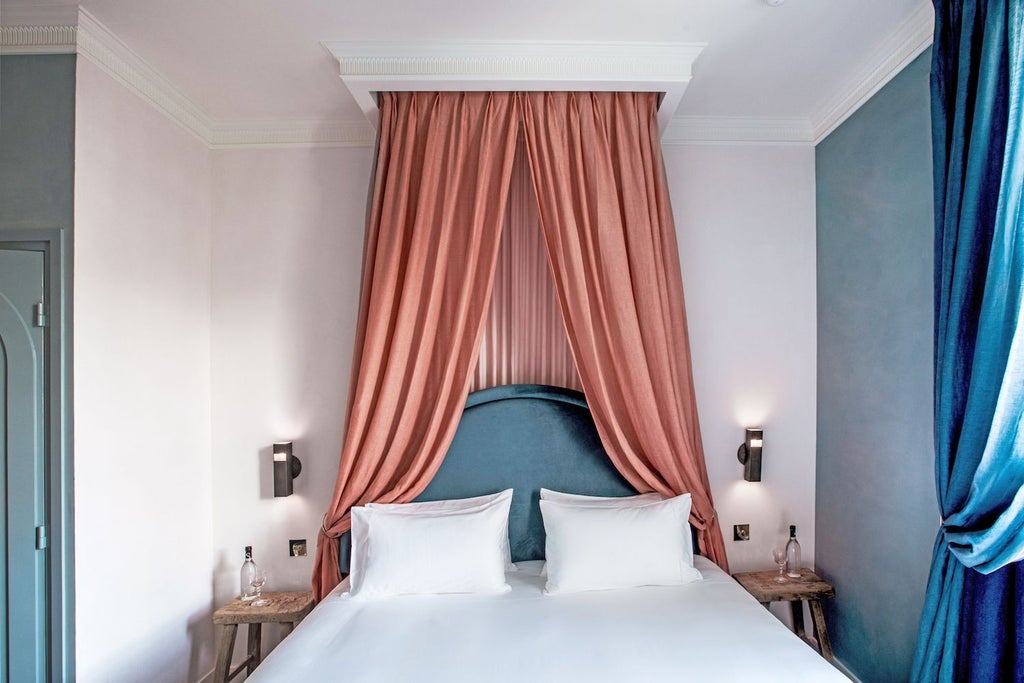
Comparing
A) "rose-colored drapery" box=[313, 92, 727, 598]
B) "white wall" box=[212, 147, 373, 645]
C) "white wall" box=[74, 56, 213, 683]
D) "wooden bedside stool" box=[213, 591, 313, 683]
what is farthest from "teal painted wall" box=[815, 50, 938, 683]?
"white wall" box=[74, 56, 213, 683]

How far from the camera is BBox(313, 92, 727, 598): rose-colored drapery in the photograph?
241 centimetres

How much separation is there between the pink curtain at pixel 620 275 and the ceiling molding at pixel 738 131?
17.5 inches

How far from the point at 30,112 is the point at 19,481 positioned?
53.6 inches

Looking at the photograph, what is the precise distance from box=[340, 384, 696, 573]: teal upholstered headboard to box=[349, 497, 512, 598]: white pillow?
241mm

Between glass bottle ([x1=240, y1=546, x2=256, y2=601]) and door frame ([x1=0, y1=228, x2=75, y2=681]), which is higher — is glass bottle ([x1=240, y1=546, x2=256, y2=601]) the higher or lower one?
the lower one

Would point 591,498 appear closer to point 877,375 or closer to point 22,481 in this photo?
point 877,375

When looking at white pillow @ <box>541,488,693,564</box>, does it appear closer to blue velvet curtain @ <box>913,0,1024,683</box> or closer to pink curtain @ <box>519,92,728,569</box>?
pink curtain @ <box>519,92,728,569</box>

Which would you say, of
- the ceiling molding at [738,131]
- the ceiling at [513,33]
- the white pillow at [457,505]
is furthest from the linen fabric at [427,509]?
the ceiling molding at [738,131]

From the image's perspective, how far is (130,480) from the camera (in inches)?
87.4

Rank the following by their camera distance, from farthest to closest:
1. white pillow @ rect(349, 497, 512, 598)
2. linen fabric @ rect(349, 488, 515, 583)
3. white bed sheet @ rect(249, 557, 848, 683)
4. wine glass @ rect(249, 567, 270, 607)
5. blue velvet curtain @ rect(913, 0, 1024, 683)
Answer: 1. wine glass @ rect(249, 567, 270, 607)
2. linen fabric @ rect(349, 488, 515, 583)
3. white pillow @ rect(349, 497, 512, 598)
4. white bed sheet @ rect(249, 557, 848, 683)
5. blue velvet curtain @ rect(913, 0, 1024, 683)

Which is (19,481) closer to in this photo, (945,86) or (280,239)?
(280,239)

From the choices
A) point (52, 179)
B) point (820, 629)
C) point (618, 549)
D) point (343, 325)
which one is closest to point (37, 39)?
point (52, 179)

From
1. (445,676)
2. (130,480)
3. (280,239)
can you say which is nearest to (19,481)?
(130,480)

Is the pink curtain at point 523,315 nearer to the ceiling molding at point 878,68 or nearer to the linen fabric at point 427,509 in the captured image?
the linen fabric at point 427,509
